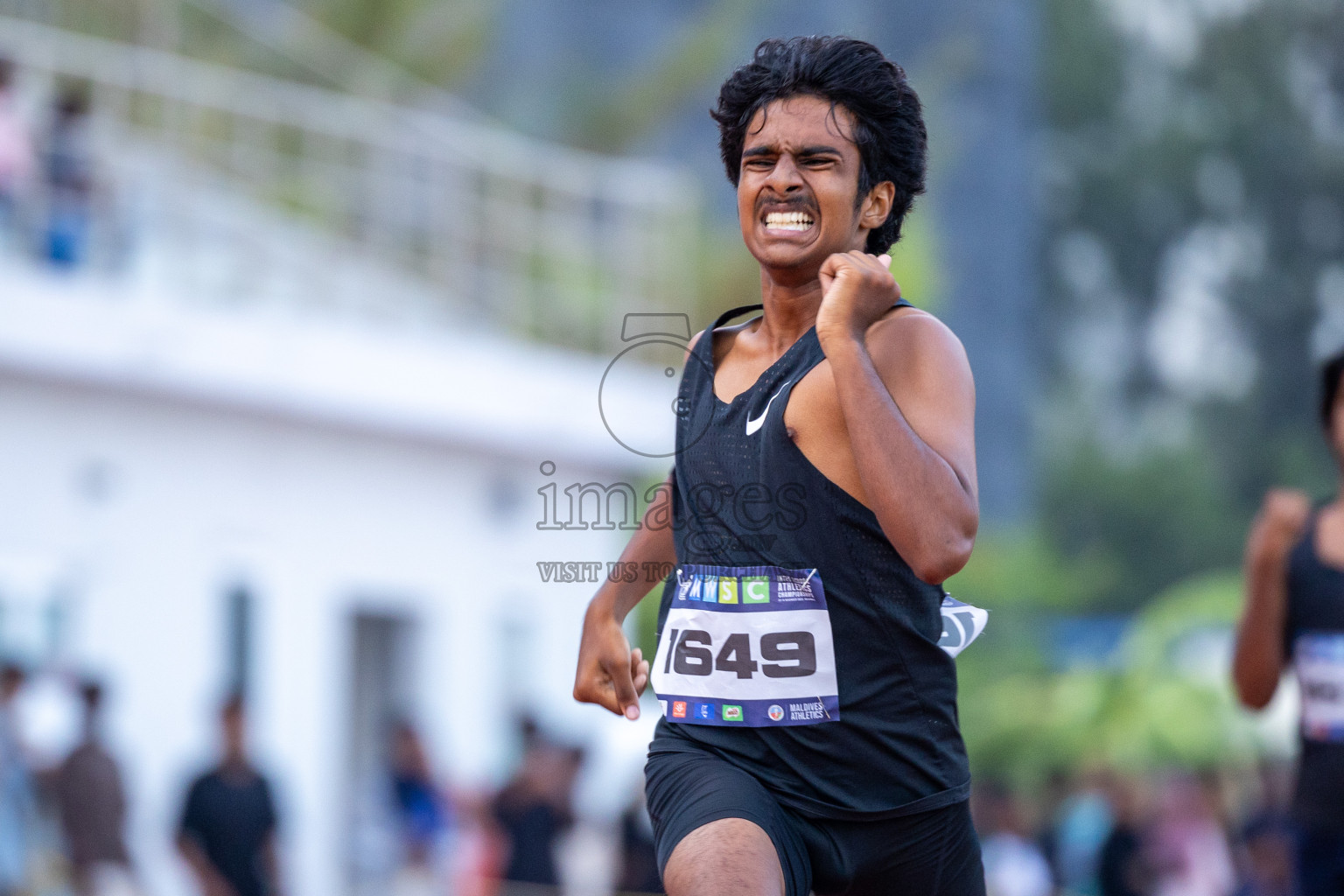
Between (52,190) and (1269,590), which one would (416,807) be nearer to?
(52,190)

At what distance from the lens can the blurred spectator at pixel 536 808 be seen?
11.4m

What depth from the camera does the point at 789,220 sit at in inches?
140

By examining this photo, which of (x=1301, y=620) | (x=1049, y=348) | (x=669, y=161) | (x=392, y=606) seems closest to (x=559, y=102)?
(x=669, y=161)

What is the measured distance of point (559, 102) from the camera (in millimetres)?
28438

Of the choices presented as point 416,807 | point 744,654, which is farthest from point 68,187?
point 744,654

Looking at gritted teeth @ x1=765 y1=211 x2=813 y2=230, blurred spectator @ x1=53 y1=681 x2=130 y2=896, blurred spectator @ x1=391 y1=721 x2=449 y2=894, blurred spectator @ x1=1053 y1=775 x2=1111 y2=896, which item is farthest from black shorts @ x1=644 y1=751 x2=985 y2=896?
blurred spectator @ x1=391 y1=721 x2=449 y2=894

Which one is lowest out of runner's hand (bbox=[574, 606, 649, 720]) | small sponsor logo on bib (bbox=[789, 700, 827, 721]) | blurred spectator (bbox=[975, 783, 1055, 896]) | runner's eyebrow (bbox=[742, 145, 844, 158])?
blurred spectator (bbox=[975, 783, 1055, 896])

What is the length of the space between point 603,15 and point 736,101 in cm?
3000

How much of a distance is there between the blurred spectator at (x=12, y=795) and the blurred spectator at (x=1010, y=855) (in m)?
6.39

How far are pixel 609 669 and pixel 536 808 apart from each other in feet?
25.9

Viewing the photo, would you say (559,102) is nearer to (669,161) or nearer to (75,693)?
(669,161)

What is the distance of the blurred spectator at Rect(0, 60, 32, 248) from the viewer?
45.7 ft

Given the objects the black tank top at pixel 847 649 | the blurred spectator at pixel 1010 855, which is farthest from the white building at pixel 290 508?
the black tank top at pixel 847 649

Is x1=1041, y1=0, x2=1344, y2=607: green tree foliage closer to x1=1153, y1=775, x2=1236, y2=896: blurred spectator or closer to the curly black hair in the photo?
x1=1153, y1=775, x2=1236, y2=896: blurred spectator
